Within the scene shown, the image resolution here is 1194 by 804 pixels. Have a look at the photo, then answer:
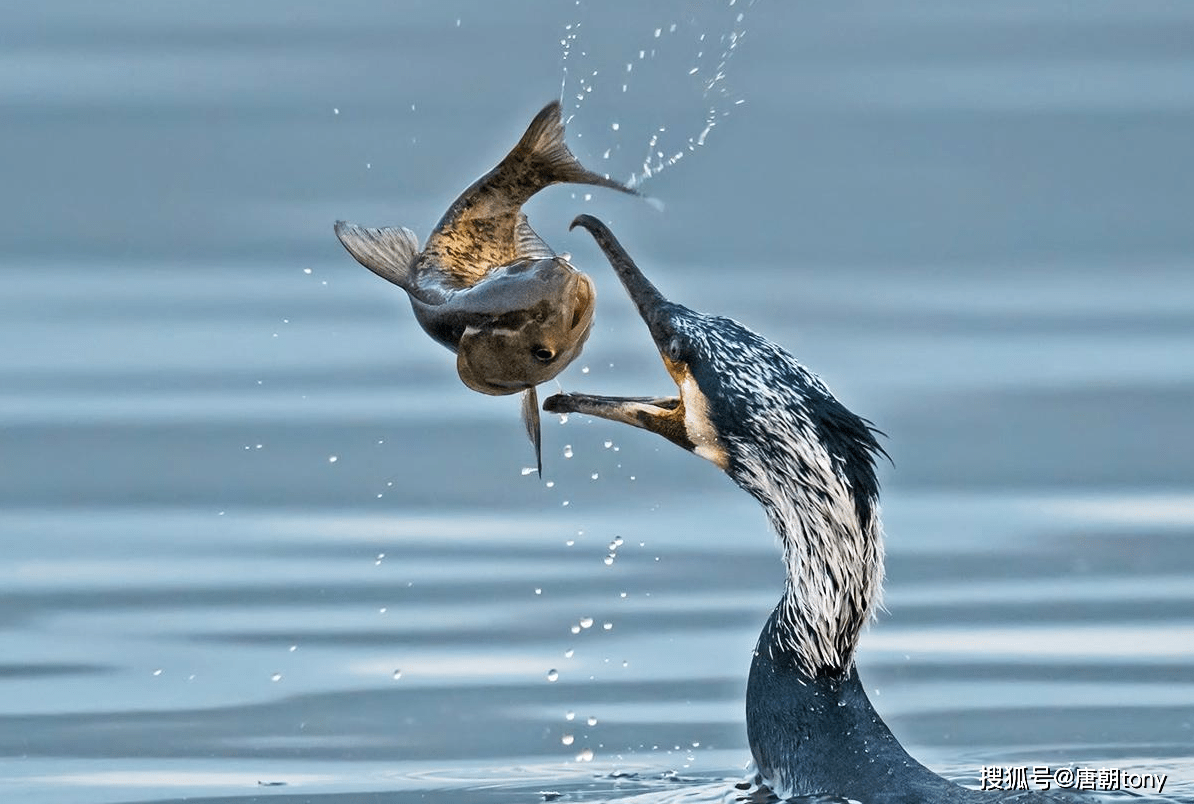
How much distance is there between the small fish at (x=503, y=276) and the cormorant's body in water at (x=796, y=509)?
35cm

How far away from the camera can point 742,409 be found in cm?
849

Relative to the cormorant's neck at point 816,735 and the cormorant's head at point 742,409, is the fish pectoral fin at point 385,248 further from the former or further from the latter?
the cormorant's neck at point 816,735

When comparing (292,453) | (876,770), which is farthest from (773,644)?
(292,453)

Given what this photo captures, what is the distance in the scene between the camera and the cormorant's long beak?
8539 millimetres

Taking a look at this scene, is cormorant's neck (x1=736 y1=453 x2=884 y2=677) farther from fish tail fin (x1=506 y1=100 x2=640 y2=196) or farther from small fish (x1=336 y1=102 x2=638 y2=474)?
fish tail fin (x1=506 y1=100 x2=640 y2=196)

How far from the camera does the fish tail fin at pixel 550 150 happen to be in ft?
25.7

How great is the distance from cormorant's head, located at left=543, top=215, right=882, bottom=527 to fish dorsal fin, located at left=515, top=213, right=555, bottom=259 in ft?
0.47

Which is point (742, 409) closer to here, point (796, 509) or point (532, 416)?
point (796, 509)

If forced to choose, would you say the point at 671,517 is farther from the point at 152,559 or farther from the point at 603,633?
the point at 152,559

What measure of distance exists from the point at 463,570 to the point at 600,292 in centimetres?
162
